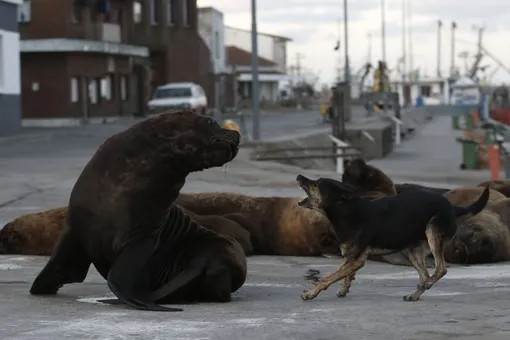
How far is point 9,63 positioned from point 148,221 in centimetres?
3692

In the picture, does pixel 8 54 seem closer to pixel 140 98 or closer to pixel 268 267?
pixel 140 98

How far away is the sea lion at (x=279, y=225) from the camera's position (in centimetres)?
1176

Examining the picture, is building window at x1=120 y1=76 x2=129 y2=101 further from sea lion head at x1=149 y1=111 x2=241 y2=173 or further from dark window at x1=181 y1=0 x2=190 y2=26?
sea lion head at x1=149 y1=111 x2=241 y2=173

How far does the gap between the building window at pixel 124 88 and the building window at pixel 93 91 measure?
4384mm

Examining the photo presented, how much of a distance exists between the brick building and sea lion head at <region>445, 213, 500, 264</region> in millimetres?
46579

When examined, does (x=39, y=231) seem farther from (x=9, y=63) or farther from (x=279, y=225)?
(x=9, y=63)

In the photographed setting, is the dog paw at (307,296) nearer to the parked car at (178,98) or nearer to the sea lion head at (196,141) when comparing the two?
the sea lion head at (196,141)

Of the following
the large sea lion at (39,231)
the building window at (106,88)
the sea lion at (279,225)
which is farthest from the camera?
the building window at (106,88)

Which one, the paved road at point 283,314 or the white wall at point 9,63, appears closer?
the paved road at point 283,314

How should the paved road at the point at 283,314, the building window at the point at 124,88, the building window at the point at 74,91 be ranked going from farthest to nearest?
the building window at the point at 124,88 → the building window at the point at 74,91 → the paved road at the point at 283,314

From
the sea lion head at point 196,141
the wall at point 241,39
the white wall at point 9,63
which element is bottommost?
the sea lion head at point 196,141

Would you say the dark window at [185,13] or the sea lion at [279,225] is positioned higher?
the dark window at [185,13]

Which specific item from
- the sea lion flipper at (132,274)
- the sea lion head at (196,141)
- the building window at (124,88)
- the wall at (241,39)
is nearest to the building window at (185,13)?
the building window at (124,88)

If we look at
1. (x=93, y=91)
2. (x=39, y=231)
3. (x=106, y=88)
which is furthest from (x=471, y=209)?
(x=106, y=88)
